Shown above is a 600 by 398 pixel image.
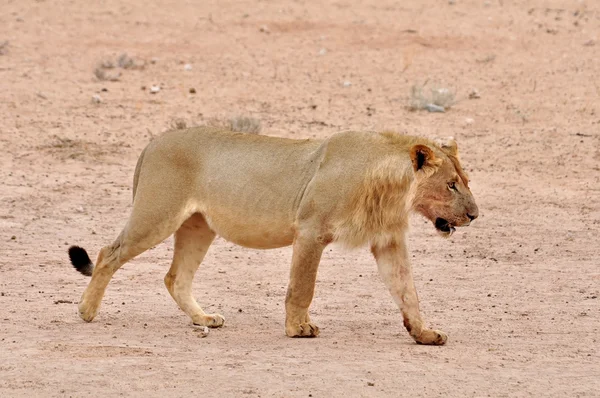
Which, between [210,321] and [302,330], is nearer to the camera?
[302,330]

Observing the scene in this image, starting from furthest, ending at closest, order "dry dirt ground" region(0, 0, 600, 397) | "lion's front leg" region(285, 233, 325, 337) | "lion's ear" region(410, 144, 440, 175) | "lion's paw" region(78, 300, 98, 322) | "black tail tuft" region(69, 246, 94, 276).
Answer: "black tail tuft" region(69, 246, 94, 276), "lion's paw" region(78, 300, 98, 322), "lion's front leg" region(285, 233, 325, 337), "lion's ear" region(410, 144, 440, 175), "dry dirt ground" region(0, 0, 600, 397)

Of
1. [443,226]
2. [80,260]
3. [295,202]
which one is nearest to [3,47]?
[80,260]

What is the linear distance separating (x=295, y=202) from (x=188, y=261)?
3.65 feet

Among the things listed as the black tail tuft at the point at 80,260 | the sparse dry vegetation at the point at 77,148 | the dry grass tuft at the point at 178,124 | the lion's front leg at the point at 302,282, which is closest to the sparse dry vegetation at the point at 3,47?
the dry grass tuft at the point at 178,124

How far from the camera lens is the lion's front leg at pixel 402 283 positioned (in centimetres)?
827

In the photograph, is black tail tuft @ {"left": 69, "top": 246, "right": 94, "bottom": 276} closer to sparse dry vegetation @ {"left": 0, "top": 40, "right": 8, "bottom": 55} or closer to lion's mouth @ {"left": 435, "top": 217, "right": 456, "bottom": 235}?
lion's mouth @ {"left": 435, "top": 217, "right": 456, "bottom": 235}

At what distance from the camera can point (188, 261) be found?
9.06m

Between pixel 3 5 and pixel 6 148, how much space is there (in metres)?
9.02

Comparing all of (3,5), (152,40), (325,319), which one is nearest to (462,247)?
(325,319)

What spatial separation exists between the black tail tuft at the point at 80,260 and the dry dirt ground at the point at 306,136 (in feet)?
1.06

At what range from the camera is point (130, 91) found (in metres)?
17.6

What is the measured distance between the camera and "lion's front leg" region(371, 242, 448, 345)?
8266mm

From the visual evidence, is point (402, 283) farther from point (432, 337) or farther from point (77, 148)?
point (77, 148)

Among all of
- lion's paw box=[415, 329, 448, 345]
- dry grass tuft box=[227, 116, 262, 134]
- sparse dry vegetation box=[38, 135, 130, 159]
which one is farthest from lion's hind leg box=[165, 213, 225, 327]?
dry grass tuft box=[227, 116, 262, 134]
